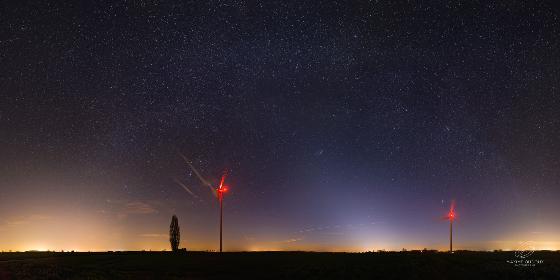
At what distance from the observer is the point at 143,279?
34.0 meters

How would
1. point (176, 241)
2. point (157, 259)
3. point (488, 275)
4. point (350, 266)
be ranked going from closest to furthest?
point (488, 275) → point (350, 266) → point (157, 259) → point (176, 241)

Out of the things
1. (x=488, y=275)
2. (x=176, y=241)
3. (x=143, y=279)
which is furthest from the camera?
(x=176, y=241)

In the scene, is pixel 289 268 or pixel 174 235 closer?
pixel 289 268

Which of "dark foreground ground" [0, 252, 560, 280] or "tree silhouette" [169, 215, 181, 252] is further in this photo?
"tree silhouette" [169, 215, 181, 252]

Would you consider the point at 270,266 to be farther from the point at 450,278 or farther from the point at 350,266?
the point at 450,278

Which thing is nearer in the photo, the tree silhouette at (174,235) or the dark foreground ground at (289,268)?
the dark foreground ground at (289,268)

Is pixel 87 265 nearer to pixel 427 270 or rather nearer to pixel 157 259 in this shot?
pixel 157 259

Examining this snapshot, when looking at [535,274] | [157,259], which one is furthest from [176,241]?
[535,274]

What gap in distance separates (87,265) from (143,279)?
10129mm

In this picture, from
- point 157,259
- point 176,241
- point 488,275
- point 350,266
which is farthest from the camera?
point 176,241

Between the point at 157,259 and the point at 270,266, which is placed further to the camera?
the point at 157,259

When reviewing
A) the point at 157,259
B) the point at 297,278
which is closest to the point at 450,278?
the point at 297,278

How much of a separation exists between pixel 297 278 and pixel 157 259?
16.8 meters

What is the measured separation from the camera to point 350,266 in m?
39.4
